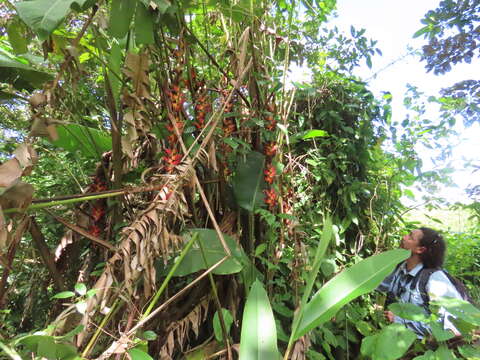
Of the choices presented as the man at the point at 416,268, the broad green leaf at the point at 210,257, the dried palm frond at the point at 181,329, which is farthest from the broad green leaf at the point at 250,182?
the man at the point at 416,268

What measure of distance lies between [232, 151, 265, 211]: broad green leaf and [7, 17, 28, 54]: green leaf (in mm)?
848

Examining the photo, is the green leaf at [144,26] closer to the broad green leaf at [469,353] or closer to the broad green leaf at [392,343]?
the broad green leaf at [392,343]

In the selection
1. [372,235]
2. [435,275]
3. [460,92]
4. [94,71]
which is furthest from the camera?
[460,92]

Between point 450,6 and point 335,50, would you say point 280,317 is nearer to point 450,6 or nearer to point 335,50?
point 335,50

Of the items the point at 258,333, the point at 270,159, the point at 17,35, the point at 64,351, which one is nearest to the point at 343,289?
the point at 258,333

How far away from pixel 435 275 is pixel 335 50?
4.76 feet

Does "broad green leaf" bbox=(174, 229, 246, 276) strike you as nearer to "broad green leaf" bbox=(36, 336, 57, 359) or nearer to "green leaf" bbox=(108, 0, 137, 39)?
"broad green leaf" bbox=(36, 336, 57, 359)

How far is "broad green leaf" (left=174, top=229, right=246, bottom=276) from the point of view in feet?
2.94

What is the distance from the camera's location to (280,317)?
1.24 metres

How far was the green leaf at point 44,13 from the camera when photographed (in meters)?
0.66

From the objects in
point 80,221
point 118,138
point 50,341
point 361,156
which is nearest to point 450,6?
point 361,156

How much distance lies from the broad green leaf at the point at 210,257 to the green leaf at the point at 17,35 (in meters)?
0.83

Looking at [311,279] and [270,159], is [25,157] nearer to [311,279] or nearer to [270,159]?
[311,279]

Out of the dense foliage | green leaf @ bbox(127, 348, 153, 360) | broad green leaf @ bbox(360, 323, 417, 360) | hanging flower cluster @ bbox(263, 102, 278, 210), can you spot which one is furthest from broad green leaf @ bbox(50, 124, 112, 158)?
broad green leaf @ bbox(360, 323, 417, 360)
